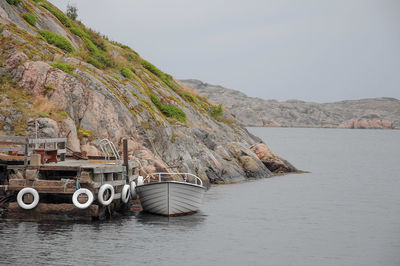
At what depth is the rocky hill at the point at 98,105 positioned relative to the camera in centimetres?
3544

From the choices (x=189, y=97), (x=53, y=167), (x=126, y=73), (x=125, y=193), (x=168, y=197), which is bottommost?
(x=168, y=197)

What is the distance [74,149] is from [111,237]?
40.2 feet

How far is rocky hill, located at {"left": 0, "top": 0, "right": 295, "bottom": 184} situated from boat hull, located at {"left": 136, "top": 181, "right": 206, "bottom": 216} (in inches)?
261

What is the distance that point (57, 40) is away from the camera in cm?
4578

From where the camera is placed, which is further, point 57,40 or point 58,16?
point 58,16

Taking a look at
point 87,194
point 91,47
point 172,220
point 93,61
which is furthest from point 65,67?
point 172,220

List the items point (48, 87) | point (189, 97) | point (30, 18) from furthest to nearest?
1. point (189, 97)
2. point (30, 18)
3. point (48, 87)

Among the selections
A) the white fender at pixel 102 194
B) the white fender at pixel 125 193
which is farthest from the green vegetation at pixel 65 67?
the white fender at pixel 102 194

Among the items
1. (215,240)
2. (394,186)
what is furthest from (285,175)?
(215,240)

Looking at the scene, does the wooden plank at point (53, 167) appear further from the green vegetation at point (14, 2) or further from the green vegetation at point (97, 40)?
the green vegetation at point (97, 40)

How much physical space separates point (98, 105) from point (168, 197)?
12.1 m

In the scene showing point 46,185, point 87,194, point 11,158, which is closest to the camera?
A: point 87,194

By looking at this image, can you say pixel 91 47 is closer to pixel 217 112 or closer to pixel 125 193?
pixel 217 112

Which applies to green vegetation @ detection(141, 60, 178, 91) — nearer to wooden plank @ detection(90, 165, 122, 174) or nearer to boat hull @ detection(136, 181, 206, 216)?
boat hull @ detection(136, 181, 206, 216)
